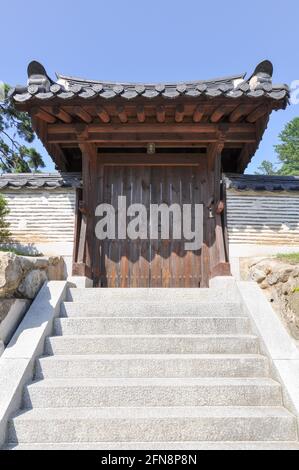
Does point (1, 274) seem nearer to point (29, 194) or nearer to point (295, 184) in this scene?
point (29, 194)

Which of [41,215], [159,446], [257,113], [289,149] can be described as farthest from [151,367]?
[289,149]

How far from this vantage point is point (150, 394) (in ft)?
8.27

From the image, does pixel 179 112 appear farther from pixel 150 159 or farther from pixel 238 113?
pixel 150 159

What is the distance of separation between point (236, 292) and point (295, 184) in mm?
2572

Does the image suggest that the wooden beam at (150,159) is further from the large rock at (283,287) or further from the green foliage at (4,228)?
the large rock at (283,287)

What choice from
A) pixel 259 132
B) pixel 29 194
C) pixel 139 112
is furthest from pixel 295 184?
pixel 29 194

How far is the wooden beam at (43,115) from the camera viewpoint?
4.20m

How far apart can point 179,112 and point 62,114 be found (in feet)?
5.25

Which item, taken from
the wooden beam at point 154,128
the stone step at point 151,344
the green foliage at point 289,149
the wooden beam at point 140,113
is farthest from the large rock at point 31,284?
the green foliage at point 289,149

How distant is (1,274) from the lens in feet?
9.39

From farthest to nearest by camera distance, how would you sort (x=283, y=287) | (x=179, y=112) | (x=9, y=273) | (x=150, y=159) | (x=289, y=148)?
1. (x=289, y=148)
2. (x=150, y=159)
3. (x=179, y=112)
4. (x=283, y=287)
5. (x=9, y=273)

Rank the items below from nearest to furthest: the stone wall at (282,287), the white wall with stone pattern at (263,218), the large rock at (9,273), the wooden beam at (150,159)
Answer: the large rock at (9,273) → the stone wall at (282,287) → the white wall with stone pattern at (263,218) → the wooden beam at (150,159)
